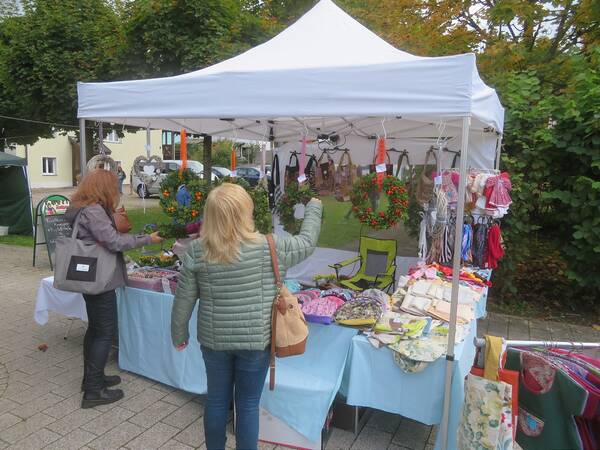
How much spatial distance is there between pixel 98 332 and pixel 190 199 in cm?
121

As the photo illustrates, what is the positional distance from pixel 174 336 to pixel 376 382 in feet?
3.82

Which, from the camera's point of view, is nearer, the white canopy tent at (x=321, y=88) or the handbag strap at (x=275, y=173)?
the white canopy tent at (x=321, y=88)

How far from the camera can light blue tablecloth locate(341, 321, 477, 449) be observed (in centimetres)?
241

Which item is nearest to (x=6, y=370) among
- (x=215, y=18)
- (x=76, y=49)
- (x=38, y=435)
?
(x=38, y=435)

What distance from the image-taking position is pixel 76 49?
716 centimetres

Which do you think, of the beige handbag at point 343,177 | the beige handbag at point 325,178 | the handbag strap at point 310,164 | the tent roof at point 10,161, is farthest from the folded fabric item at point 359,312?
the tent roof at point 10,161

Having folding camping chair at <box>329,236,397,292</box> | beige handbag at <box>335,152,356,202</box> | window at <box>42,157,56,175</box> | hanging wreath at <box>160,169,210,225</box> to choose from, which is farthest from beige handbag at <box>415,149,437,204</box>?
window at <box>42,157,56,175</box>

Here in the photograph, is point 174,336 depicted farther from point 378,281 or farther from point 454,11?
point 454,11

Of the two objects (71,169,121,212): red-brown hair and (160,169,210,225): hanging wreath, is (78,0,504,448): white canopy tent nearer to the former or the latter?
(71,169,121,212): red-brown hair

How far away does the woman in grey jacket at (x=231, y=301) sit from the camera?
1.97m

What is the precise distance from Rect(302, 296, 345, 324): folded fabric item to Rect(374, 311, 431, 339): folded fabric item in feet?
0.94

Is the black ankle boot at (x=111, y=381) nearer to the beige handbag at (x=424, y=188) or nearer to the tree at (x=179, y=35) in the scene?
the beige handbag at (x=424, y=188)

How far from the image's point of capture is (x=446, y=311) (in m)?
2.97

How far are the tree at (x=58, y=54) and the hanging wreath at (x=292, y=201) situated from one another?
411 centimetres
